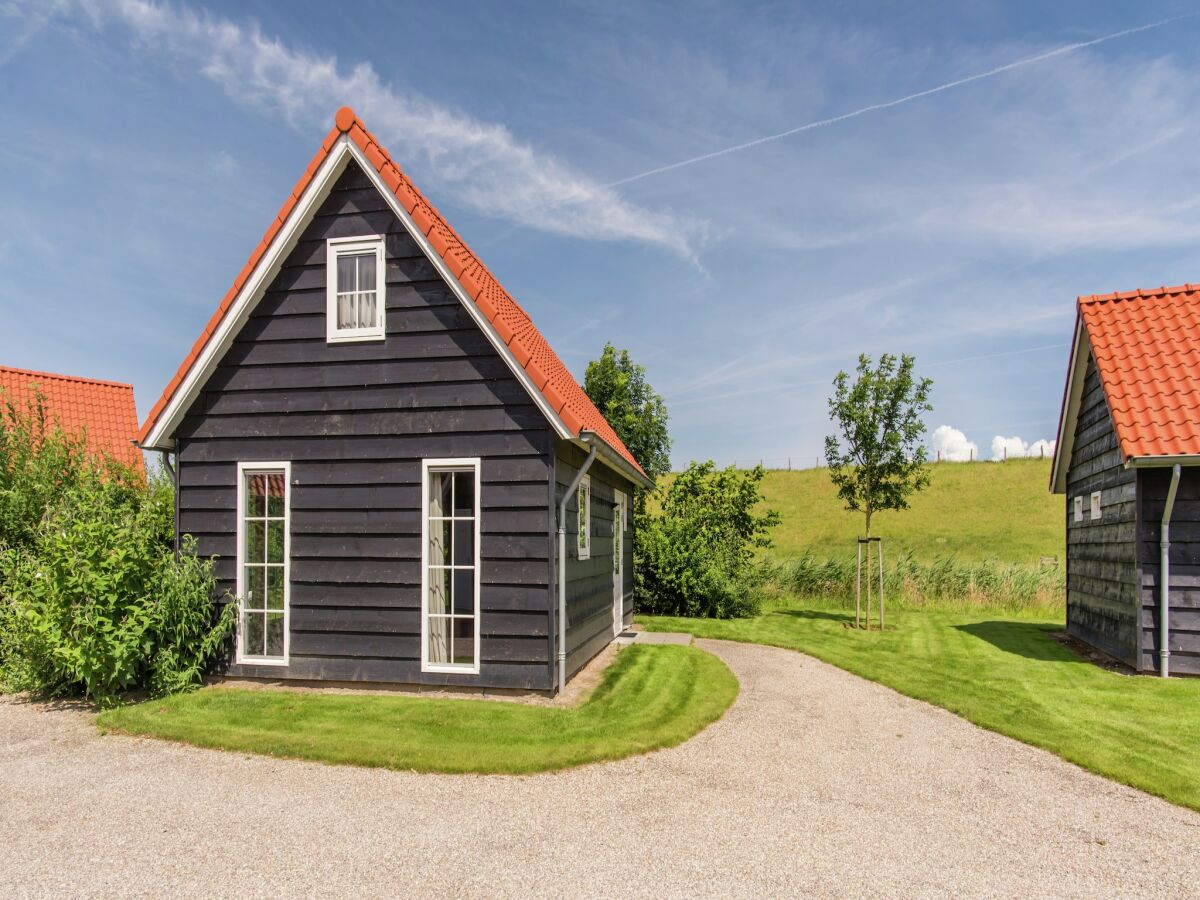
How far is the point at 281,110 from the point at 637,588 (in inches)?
498

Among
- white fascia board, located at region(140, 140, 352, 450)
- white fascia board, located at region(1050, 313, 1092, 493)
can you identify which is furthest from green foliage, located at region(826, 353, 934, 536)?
white fascia board, located at region(140, 140, 352, 450)

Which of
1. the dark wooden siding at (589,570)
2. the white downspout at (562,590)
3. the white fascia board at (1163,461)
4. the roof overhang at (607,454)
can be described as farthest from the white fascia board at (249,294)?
the white fascia board at (1163,461)

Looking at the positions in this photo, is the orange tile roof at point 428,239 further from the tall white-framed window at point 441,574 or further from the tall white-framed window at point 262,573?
the tall white-framed window at point 262,573

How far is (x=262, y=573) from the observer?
9.51 metres

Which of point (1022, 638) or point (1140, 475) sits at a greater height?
point (1140, 475)

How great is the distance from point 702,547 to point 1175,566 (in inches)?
389

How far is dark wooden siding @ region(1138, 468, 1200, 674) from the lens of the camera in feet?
33.1

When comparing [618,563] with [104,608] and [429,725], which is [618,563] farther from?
[104,608]

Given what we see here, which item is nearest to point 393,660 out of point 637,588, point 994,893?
point 994,893

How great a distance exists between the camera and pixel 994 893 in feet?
14.3

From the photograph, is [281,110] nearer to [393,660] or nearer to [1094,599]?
[393,660]

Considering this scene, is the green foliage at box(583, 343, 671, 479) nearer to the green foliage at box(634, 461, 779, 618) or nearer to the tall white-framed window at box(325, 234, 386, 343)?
the green foliage at box(634, 461, 779, 618)

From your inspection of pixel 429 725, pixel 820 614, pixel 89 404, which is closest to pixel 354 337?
pixel 429 725

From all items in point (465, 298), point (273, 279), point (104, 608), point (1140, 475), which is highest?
point (273, 279)
